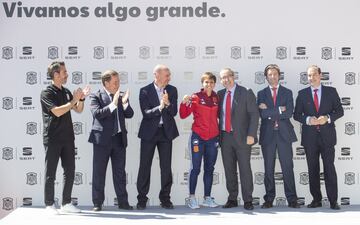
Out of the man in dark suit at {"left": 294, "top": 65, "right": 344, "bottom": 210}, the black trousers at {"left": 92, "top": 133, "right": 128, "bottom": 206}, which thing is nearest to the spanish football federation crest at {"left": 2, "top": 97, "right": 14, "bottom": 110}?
the black trousers at {"left": 92, "top": 133, "right": 128, "bottom": 206}

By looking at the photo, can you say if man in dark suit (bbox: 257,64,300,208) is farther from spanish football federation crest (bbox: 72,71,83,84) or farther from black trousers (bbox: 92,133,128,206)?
spanish football federation crest (bbox: 72,71,83,84)

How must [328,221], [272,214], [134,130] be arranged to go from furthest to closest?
[134,130]
[272,214]
[328,221]

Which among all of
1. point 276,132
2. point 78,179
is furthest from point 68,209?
point 276,132

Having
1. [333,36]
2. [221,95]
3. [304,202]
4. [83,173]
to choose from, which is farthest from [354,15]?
[83,173]

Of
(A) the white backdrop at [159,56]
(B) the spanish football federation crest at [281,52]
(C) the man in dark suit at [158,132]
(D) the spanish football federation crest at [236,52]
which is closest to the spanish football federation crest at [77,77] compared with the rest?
(A) the white backdrop at [159,56]

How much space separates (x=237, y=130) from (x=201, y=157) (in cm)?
55

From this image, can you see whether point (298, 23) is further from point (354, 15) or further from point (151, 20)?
point (151, 20)

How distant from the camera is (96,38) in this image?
6586 mm

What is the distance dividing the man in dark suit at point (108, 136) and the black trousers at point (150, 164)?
0.75 ft

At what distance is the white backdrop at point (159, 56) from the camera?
6.57 m

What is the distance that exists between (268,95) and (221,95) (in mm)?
586

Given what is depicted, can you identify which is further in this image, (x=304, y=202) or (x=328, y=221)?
(x=304, y=202)

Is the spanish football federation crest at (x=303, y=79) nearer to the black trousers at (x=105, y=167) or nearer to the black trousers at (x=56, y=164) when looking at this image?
the black trousers at (x=105, y=167)

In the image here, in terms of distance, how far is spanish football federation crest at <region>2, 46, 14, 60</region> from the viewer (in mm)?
6574
